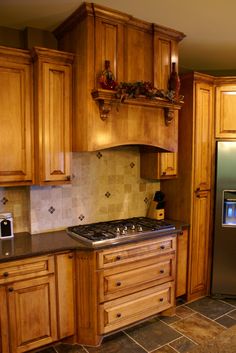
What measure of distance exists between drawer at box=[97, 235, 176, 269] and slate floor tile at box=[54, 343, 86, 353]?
27.6 inches

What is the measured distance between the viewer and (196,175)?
10.2ft

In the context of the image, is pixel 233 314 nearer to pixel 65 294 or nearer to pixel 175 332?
pixel 175 332

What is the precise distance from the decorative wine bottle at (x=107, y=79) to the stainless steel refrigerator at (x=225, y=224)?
4.57 feet

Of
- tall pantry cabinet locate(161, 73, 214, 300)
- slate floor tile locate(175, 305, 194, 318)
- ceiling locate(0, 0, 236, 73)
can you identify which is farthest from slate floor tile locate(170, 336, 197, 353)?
ceiling locate(0, 0, 236, 73)

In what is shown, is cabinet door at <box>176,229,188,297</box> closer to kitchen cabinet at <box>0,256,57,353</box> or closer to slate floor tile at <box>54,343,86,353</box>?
slate floor tile at <box>54,343,86,353</box>

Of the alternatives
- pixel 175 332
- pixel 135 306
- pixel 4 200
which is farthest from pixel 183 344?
pixel 4 200

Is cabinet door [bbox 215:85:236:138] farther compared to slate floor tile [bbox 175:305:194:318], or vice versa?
cabinet door [bbox 215:85:236:138]

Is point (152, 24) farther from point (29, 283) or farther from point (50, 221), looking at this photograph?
point (29, 283)

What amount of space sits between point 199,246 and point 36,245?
1781mm

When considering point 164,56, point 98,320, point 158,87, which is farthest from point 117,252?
point 164,56

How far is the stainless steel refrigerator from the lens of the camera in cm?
313

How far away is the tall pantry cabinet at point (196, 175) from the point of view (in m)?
3.06

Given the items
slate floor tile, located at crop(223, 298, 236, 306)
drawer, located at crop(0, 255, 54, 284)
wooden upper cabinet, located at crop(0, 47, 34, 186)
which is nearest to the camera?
drawer, located at crop(0, 255, 54, 284)

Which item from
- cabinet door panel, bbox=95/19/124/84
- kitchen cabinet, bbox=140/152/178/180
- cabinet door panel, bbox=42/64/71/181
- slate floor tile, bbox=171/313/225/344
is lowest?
slate floor tile, bbox=171/313/225/344
